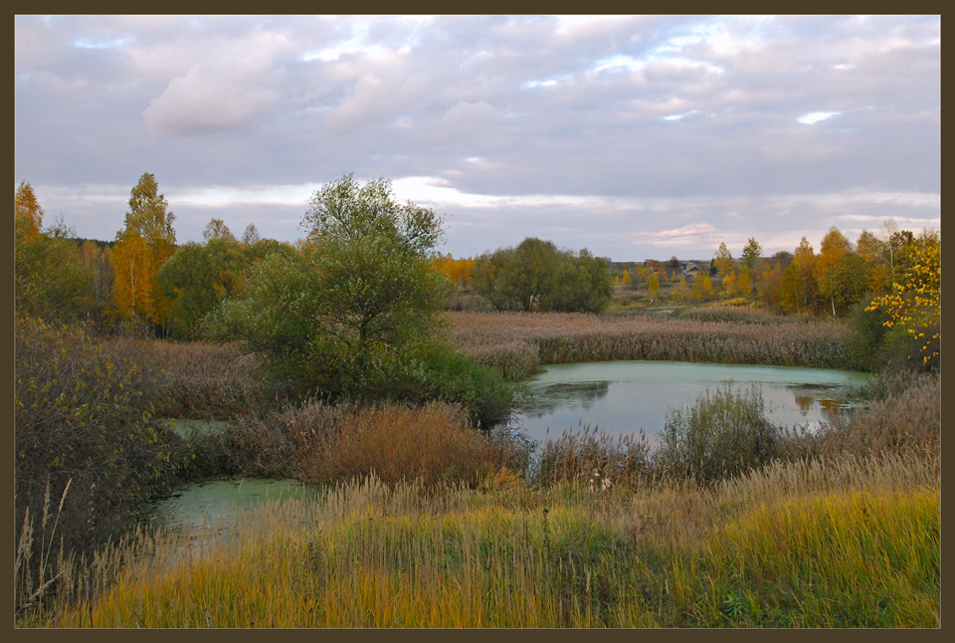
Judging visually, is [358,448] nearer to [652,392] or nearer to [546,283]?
[652,392]

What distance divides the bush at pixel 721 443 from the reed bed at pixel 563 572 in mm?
4272

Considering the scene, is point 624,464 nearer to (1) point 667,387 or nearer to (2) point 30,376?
(2) point 30,376

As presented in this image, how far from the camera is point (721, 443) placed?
10.5 m

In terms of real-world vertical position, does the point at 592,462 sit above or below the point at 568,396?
above

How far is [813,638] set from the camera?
3.17m

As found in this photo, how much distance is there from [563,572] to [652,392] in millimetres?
14476

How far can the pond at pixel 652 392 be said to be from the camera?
48.5 ft

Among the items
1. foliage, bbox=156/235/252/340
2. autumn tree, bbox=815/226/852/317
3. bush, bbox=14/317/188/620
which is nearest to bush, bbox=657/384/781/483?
bush, bbox=14/317/188/620

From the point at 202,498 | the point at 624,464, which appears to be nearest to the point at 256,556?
the point at 202,498

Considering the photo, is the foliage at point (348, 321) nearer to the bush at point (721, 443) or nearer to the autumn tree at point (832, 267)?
the bush at point (721, 443)

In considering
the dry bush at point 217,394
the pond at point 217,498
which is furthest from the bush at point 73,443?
the dry bush at point 217,394

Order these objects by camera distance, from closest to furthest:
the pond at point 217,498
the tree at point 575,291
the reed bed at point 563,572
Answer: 1. the reed bed at point 563,572
2. the pond at point 217,498
3. the tree at point 575,291

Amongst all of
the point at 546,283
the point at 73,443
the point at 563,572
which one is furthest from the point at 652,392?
the point at 546,283

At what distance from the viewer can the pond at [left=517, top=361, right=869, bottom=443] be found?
1477 centimetres
